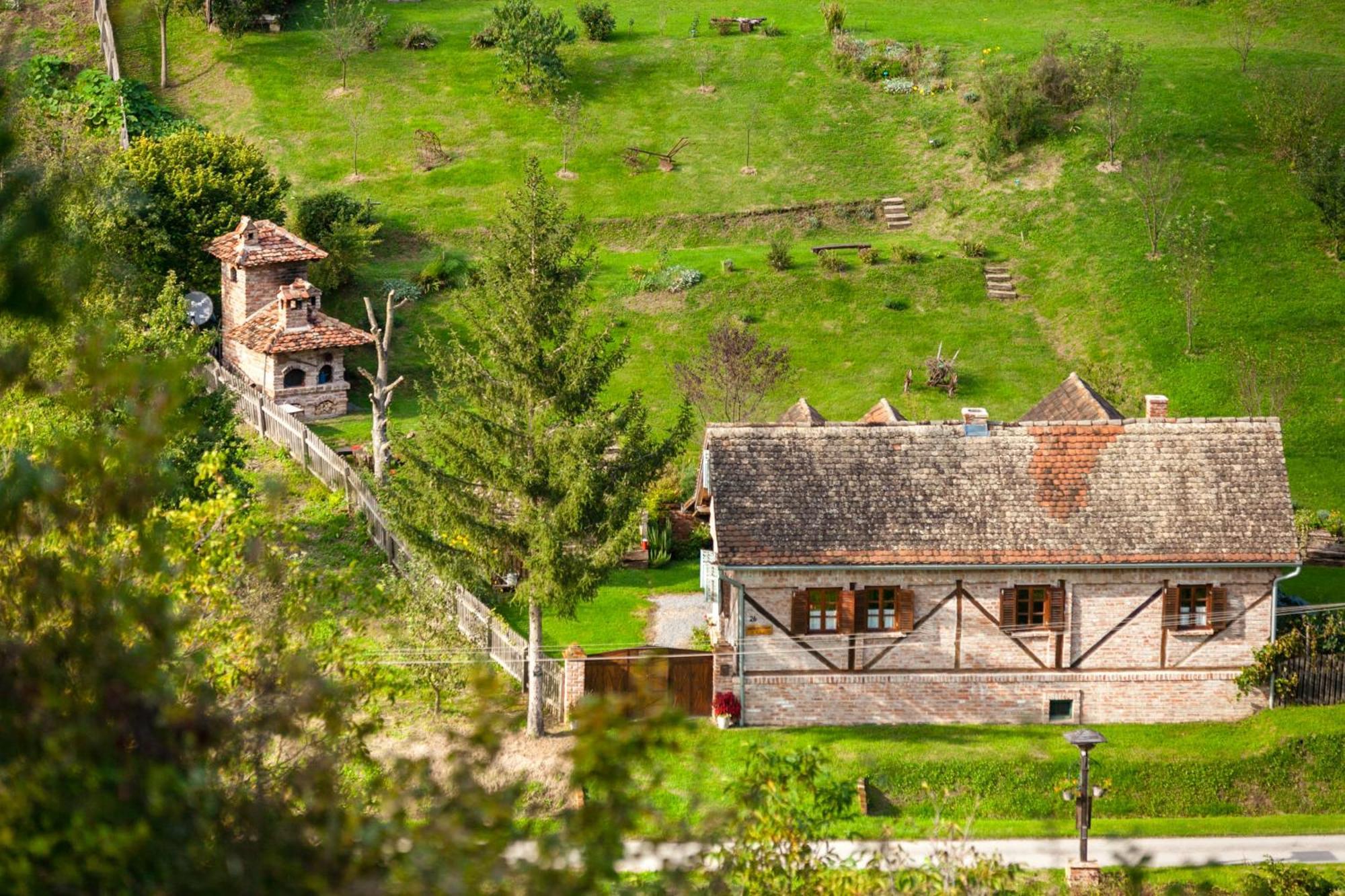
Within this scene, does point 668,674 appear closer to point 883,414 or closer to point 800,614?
point 800,614

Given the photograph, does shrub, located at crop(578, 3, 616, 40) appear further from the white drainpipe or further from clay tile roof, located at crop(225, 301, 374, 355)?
the white drainpipe

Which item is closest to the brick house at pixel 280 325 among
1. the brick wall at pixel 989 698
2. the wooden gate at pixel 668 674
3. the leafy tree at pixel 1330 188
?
the wooden gate at pixel 668 674

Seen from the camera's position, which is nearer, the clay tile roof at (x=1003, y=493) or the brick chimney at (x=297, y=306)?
the clay tile roof at (x=1003, y=493)

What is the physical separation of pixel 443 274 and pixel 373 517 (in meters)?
15.8

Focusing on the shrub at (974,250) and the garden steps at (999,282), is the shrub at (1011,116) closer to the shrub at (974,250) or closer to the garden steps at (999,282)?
the shrub at (974,250)

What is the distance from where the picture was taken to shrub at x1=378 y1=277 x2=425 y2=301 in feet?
172

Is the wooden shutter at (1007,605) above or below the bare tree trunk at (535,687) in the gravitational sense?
above

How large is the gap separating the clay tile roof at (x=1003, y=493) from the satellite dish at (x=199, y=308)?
21.3 metres

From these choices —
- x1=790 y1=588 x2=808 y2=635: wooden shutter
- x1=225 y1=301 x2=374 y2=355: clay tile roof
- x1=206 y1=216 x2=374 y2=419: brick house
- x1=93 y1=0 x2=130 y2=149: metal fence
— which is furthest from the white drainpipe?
x1=93 y1=0 x2=130 y2=149: metal fence

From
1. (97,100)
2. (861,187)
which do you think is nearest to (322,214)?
(97,100)

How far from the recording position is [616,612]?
3728 cm

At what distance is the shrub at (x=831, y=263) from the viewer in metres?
53.2

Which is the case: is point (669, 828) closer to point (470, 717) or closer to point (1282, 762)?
point (470, 717)

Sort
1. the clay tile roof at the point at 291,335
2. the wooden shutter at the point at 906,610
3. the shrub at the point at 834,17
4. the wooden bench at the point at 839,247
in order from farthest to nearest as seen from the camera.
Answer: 1. the shrub at the point at 834,17
2. the wooden bench at the point at 839,247
3. the clay tile roof at the point at 291,335
4. the wooden shutter at the point at 906,610
